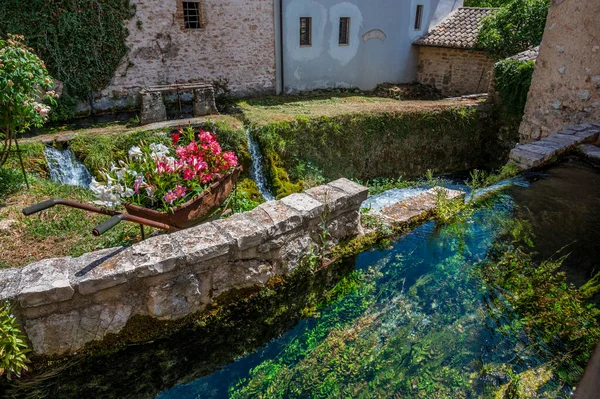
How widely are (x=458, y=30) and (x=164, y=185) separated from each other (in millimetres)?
15425

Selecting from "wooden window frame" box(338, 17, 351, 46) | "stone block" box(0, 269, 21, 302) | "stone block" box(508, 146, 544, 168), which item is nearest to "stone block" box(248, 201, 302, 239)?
"stone block" box(0, 269, 21, 302)

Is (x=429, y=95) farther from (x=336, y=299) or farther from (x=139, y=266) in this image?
(x=139, y=266)

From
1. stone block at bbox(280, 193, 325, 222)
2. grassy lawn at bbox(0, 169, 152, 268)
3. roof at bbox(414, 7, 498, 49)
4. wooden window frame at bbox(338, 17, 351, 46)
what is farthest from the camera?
roof at bbox(414, 7, 498, 49)

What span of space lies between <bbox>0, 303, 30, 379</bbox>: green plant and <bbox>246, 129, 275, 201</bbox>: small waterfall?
7120mm

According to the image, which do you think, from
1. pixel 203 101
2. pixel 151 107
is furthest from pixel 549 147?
pixel 151 107

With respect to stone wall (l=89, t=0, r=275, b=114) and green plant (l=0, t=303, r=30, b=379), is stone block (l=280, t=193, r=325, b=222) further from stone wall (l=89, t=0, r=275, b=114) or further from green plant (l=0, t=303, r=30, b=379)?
stone wall (l=89, t=0, r=275, b=114)

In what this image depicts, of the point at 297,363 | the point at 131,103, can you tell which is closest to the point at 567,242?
the point at 297,363

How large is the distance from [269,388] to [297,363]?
281 mm

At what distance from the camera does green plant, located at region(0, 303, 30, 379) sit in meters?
2.51

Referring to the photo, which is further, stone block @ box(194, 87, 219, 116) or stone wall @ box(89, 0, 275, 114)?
stone wall @ box(89, 0, 275, 114)

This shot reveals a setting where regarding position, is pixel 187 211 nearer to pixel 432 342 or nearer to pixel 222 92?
pixel 432 342

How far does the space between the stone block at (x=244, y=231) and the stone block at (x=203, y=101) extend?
8317 millimetres

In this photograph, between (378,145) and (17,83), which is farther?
(378,145)

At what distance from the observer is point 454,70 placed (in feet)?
50.6
